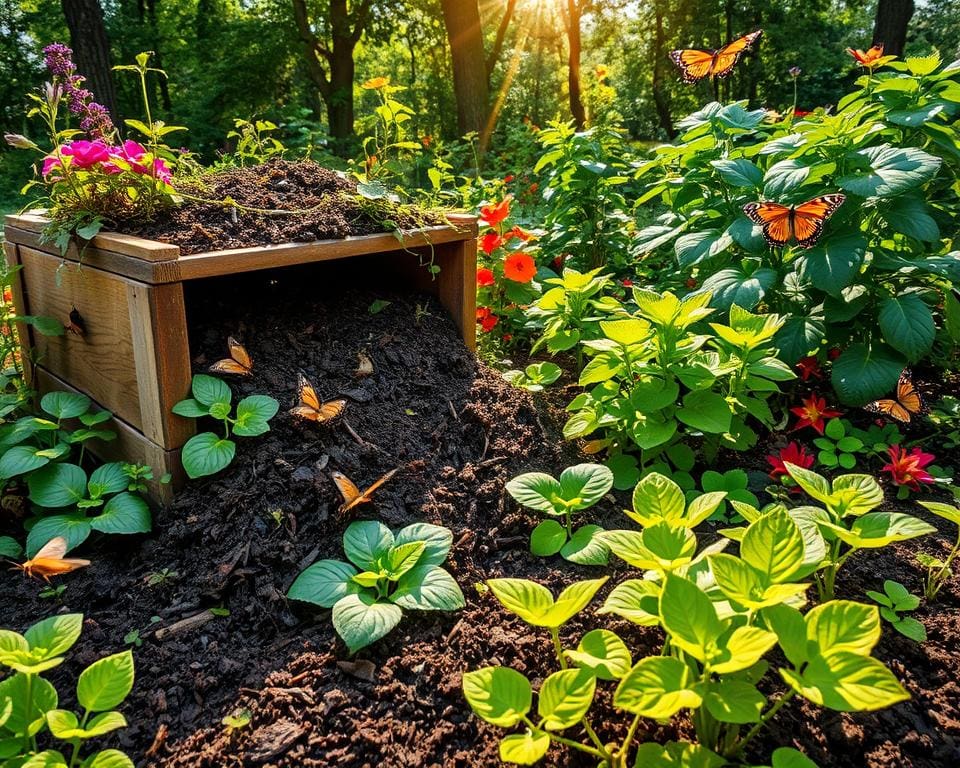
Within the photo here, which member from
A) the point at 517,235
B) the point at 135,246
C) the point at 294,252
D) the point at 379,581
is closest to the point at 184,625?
the point at 379,581

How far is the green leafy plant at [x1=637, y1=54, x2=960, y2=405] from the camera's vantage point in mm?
2121

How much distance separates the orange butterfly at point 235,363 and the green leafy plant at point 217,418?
4 centimetres

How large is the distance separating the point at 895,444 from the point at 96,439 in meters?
2.58

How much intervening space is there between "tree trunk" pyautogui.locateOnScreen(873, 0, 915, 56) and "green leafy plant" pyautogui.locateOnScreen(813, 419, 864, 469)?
373 inches

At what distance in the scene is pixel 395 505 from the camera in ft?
6.09

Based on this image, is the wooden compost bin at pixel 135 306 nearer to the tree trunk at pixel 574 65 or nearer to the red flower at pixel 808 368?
the red flower at pixel 808 368

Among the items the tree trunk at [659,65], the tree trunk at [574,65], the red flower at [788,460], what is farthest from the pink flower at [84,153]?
the tree trunk at [659,65]

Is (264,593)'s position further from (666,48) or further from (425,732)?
(666,48)

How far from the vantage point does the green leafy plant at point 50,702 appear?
1135 mm

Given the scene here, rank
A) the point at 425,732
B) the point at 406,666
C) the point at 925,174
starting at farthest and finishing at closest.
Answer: the point at 925,174 < the point at 406,666 < the point at 425,732

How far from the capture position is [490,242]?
3.19m

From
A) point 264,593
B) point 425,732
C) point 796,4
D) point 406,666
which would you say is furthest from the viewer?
point 796,4

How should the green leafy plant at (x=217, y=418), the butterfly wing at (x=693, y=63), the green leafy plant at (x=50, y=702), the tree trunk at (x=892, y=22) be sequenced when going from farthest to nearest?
the tree trunk at (x=892, y=22) < the butterfly wing at (x=693, y=63) < the green leafy plant at (x=217, y=418) < the green leafy plant at (x=50, y=702)

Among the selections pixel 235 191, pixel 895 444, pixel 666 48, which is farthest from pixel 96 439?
pixel 666 48
